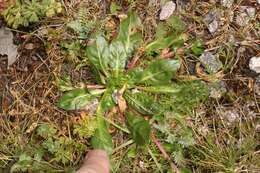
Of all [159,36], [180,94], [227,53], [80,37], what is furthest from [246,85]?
[80,37]

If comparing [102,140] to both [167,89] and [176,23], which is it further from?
[176,23]

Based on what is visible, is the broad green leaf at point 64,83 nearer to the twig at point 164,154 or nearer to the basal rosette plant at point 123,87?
the basal rosette plant at point 123,87

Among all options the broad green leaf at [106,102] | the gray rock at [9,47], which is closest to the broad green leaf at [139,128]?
the broad green leaf at [106,102]

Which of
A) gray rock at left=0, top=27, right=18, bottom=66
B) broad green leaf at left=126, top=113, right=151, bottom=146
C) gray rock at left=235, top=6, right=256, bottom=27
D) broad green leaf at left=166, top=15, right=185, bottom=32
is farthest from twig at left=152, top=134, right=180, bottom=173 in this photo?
gray rock at left=0, top=27, right=18, bottom=66

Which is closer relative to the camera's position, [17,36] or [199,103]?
[199,103]

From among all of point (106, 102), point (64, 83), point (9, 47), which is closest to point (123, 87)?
point (106, 102)

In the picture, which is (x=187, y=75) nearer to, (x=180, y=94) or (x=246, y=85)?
(x=180, y=94)
